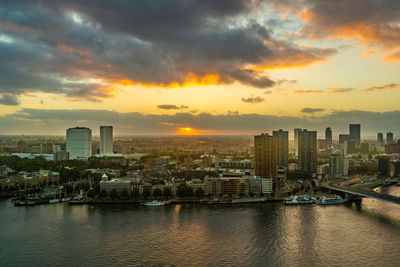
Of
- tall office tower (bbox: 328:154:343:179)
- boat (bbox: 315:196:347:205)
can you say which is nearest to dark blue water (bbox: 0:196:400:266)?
boat (bbox: 315:196:347:205)

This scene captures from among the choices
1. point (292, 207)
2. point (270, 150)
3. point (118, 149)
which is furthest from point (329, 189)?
point (118, 149)

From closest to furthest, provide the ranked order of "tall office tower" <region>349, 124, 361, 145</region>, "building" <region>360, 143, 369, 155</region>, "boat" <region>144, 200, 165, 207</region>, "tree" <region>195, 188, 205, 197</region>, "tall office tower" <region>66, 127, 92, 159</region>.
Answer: "boat" <region>144, 200, 165, 207</region> → "tree" <region>195, 188, 205, 197</region> → "tall office tower" <region>66, 127, 92, 159</region> → "building" <region>360, 143, 369, 155</region> → "tall office tower" <region>349, 124, 361, 145</region>

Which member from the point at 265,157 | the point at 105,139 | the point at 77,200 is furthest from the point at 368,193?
the point at 105,139

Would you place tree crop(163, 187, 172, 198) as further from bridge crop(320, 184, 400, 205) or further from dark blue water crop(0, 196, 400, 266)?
bridge crop(320, 184, 400, 205)

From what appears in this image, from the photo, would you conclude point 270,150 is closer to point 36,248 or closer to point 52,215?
point 52,215

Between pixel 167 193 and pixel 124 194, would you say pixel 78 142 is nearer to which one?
pixel 124 194
